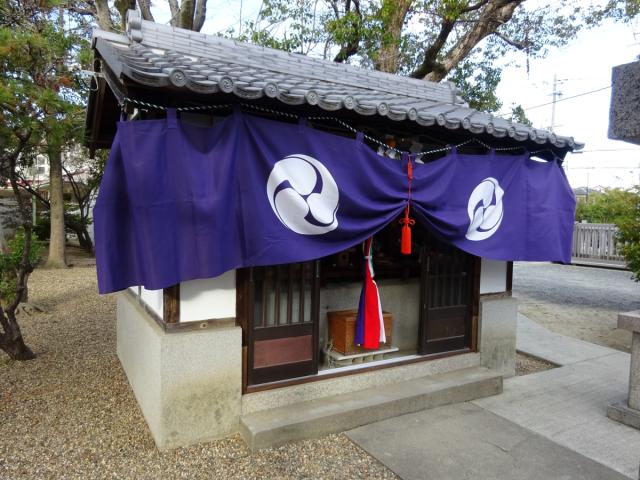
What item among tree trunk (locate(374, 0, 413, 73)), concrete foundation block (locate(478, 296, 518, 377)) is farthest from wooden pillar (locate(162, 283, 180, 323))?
tree trunk (locate(374, 0, 413, 73))

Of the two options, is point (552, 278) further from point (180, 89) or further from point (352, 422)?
point (180, 89)

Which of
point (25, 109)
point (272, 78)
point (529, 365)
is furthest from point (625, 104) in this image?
point (25, 109)

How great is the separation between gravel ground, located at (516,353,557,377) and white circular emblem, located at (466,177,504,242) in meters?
2.85

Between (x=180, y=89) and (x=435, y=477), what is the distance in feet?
13.6

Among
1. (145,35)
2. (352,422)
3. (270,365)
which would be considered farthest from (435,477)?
(145,35)

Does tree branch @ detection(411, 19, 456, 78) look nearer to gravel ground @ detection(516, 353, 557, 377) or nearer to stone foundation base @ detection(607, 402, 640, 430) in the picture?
gravel ground @ detection(516, 353, 557, 377)

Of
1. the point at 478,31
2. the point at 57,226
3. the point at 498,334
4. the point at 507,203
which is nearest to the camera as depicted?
the point at 507,203

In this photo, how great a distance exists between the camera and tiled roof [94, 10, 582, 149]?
3746 mm

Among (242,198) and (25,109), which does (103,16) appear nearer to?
(25,109)

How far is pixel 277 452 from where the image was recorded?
433 centimetres

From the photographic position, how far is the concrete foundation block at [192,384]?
14.0 feet

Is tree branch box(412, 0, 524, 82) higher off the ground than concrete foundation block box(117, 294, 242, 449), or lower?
higher

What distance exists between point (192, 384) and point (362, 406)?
1.92 m

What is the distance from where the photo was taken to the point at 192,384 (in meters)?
4.38
